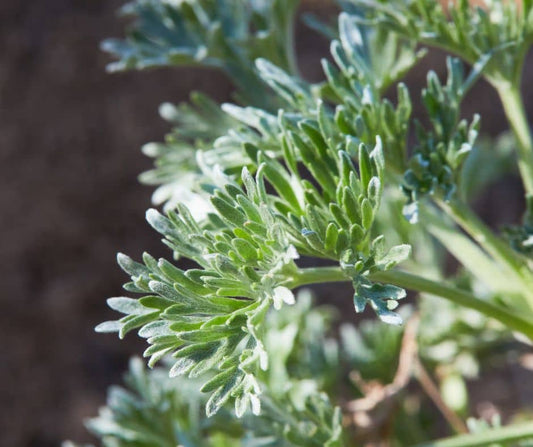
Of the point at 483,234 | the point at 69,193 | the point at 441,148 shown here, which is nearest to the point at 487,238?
the point at 483,234

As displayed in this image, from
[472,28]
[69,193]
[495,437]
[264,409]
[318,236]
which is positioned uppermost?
[69,193]

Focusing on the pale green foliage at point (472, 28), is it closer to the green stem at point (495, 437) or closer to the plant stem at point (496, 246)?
the plant stem at point (496, 246)

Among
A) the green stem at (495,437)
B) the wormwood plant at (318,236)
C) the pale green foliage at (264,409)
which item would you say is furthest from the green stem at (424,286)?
the pale green foliage at (264,409)

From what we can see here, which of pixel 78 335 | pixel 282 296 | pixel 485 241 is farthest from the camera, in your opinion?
pixel 78 335

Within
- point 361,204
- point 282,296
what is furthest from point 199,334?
point 361,204

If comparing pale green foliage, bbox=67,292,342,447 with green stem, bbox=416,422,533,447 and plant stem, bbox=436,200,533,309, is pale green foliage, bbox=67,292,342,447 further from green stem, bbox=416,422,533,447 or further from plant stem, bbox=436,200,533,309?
plant stem, bbox=436,200,533,309

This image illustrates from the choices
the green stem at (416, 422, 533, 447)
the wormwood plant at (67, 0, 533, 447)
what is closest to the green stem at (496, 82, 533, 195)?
the wormwood plant at (67, 0, 533, 447)

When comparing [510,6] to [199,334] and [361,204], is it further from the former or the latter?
[199,334]

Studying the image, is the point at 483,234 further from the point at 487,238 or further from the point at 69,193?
the point at 69,193

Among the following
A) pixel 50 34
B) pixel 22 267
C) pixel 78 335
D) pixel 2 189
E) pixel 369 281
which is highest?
pixel 50 34
